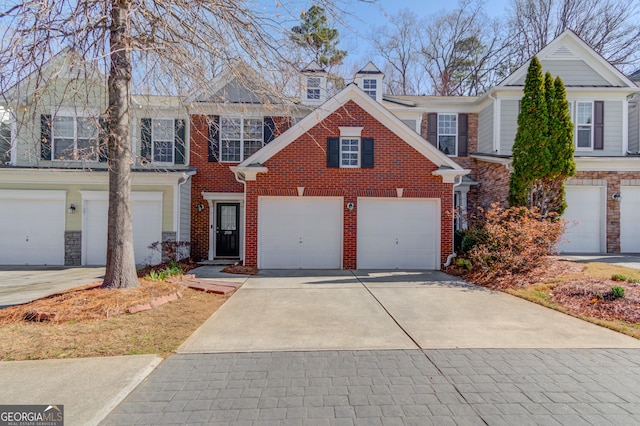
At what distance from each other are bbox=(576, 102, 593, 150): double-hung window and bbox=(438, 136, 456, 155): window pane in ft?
15.8

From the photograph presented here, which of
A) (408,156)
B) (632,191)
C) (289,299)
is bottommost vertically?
(289,299)

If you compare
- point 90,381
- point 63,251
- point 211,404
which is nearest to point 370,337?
point 211,404

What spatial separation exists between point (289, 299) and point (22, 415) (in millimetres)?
4288

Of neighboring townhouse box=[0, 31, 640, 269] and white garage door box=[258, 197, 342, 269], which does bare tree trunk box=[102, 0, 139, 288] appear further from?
white garage door box=[258, 197, 342, 269]

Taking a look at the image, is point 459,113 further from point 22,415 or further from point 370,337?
point 22,415

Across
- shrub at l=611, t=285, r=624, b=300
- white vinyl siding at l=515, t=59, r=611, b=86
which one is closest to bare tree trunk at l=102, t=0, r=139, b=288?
shrub at l=611, t=285, r=624, b=300

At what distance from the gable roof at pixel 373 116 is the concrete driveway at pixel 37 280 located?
526cm

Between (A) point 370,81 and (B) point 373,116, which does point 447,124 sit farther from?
(B) point 373,116

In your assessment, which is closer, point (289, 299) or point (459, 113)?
point (289, 299)

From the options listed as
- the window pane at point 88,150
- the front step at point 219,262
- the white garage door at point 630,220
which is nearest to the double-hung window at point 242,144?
the front step at point 219,262

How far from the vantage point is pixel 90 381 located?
127 inches

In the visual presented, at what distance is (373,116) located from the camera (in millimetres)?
10438

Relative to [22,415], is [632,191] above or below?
above

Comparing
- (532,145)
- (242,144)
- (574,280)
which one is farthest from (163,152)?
(574,280)
